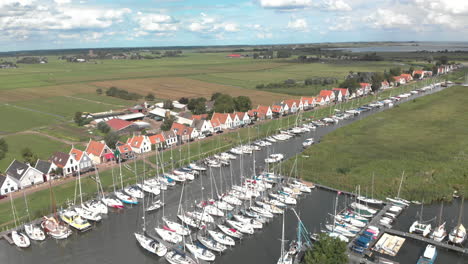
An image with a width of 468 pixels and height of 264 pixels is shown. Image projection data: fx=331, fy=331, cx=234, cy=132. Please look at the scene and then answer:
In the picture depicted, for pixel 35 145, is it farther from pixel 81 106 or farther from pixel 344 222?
pixel 344 222

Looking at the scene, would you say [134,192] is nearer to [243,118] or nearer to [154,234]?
[154,234]

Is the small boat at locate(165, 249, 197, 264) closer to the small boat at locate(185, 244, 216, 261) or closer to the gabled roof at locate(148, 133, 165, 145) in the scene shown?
the small boat at locate(185, 244, 216, 261)

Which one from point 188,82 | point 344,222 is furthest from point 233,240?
point 188,82

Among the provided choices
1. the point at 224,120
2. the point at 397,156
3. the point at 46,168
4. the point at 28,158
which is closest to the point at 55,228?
the point at 46,168

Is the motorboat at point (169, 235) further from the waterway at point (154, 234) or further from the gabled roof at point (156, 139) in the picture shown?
the gabled roof at point (156, 139)

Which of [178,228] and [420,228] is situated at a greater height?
[420,228]

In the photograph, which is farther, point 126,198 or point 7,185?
point 7,185
